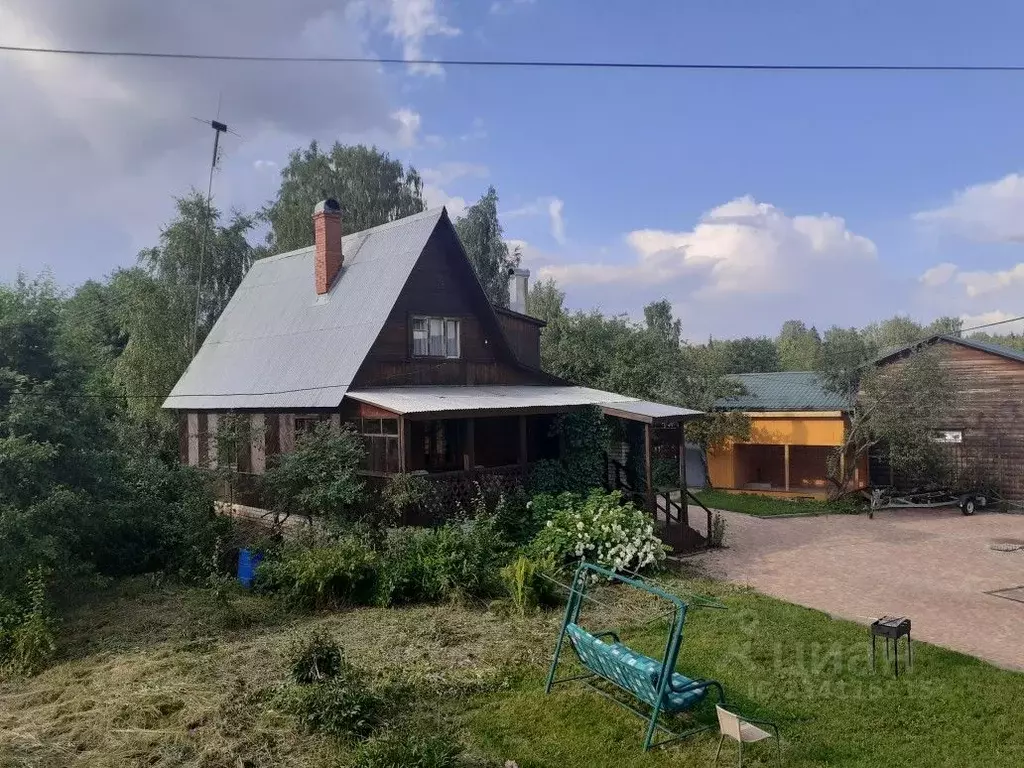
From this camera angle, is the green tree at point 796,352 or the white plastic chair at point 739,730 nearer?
the white plastic chair at point 739,730

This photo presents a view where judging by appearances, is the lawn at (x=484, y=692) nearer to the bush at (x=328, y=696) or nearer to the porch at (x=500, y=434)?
the bush at (x=328, y=696)

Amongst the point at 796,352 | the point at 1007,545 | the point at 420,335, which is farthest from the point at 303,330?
the point at 796,352

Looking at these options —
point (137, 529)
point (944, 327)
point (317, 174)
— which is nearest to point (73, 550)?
point (137, 529)

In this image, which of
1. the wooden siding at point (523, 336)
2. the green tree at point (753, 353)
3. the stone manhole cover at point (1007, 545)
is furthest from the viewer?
the green tree at point (753, 353)

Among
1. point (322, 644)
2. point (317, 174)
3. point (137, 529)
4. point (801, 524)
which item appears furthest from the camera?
point (317, 174)

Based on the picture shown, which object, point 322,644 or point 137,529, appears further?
point 137,529

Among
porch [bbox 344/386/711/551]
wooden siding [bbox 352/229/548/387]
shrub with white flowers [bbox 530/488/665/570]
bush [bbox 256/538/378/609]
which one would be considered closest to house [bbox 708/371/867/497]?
porch [bbox 344/386/711/551]

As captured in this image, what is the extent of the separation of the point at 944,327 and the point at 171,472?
192 ft

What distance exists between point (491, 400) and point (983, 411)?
52.6 feet

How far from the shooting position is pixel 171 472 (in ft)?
45.1

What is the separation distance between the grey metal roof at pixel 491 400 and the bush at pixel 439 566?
2485 mm

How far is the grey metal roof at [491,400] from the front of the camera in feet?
44.3

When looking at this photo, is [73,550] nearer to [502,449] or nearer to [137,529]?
[137,529]

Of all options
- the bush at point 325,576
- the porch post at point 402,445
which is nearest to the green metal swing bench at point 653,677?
the bush at point 325,576
